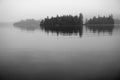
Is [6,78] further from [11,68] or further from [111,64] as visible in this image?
[111,64]

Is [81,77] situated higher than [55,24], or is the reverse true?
[55,24]

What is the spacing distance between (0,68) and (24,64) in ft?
2.52

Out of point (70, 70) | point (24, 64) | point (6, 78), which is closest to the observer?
point (6, 78)

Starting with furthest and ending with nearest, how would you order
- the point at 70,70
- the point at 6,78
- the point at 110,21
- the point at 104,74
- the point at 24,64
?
the point at 110,21
the point at 24,64
the point at 70,70
the point at 104,74
the point at 6,78

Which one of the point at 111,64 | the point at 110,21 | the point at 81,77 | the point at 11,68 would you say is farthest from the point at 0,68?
the point at 110,21

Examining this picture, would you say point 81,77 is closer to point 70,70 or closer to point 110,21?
point 70,70

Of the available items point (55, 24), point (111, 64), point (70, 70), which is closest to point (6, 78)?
point (70, 70)

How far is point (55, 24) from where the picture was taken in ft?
107

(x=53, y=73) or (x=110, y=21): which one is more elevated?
(x=110, y=21)

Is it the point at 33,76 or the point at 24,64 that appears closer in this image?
the point at 33,76

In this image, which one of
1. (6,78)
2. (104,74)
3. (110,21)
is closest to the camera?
(6,78)

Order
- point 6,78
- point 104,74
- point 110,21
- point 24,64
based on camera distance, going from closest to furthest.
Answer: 1. point 6,78
2. point 104,74
3. point 24,64
4. point 110,21

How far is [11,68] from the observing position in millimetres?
4141

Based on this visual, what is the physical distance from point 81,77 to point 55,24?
96.9 feet
